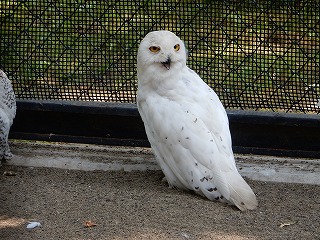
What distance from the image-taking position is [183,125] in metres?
4.53

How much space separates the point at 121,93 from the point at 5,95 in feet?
2.82

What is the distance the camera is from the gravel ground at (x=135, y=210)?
13.2 feet

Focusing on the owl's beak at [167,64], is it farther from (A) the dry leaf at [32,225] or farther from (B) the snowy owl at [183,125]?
(A) the dry leaf at [32,225]

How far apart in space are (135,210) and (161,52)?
98 centimetres

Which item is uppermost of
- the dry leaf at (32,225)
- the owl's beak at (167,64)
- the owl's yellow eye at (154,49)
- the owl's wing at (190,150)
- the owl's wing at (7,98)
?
the owl's yellow eye at (154,49)

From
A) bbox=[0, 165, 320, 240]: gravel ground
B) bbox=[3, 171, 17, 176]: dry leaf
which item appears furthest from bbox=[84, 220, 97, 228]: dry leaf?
bbox=[3, 171, 17, 176]: dry leaf

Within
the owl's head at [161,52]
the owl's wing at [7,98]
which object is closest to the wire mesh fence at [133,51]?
the owl's wing at [7,98]

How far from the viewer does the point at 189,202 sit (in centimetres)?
440

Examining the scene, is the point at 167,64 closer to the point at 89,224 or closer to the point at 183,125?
the point at 183,125

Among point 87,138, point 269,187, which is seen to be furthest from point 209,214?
point 87,138

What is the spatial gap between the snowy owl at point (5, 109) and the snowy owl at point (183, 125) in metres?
0.86

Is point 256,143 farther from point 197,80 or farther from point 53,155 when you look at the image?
point 53,155

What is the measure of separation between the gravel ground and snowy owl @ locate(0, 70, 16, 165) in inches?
8.5

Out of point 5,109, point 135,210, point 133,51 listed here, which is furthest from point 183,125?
point 5,109
